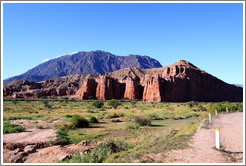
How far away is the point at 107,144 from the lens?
10445 mm

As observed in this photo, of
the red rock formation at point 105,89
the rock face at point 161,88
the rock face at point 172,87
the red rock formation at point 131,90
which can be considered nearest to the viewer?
the rock face at point 172,87

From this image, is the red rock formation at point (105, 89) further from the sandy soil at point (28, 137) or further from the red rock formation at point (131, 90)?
the sandy soil at point (28, 137)

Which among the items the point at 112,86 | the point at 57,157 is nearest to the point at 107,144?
Answer: the point at 57,157

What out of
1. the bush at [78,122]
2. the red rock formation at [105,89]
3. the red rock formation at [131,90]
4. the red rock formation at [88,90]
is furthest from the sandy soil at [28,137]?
the red rock formation at [88,90]

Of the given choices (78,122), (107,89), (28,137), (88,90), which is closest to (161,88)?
(107,89)

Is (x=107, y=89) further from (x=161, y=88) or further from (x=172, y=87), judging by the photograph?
→ (x=172, y=87)

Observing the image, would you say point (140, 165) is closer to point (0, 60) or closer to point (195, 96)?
point (0, 60)

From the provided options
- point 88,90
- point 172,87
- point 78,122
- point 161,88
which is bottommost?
point 78,122

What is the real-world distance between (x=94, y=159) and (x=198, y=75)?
10017cm

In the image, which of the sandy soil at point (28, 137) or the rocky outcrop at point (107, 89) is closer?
the sandy soil at point (28, 137)

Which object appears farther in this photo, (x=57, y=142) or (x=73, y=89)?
(x=73, y=89)

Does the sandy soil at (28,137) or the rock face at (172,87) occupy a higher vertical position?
the rock face at (172,87)

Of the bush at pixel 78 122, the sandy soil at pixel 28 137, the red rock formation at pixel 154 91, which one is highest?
the red rock formation at pixel 154 91

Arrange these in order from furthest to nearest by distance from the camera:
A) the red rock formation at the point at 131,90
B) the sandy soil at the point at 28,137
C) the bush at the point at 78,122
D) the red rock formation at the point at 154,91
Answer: the red rock formation at the point at 131,90
the red rock formation at the point at 154,91
the bush at the point at 78,122
the sandy soil at the point at 28,137
